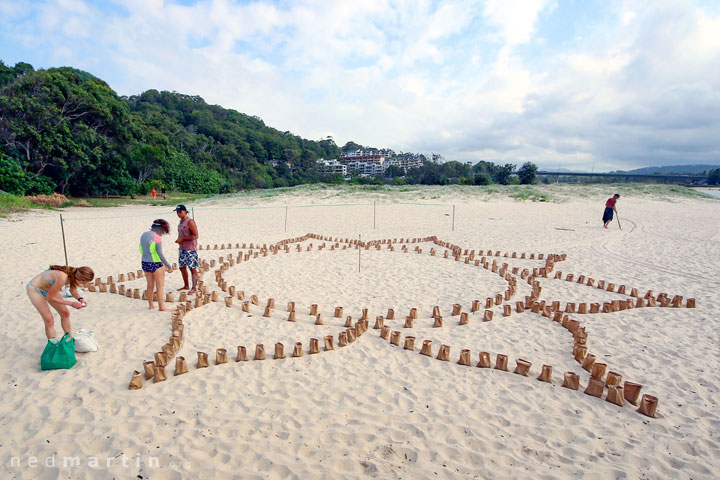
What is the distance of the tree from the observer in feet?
143

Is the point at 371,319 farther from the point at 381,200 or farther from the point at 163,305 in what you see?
the point at 381,200

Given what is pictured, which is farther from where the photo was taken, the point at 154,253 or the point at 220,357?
the point at 154,253

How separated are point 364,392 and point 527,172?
46.1 metres

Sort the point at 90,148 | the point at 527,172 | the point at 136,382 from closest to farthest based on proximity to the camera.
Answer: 1. the point at 136,382
2. the point at 90,148
3. the point at 527,172

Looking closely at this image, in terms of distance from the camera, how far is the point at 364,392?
393cm

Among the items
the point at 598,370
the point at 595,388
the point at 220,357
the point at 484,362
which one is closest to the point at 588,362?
the point at 598,370

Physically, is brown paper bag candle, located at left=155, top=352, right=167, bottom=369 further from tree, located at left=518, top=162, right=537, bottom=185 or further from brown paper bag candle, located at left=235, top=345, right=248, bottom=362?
tree, located at left=518, top=162, right=537, bottom=185

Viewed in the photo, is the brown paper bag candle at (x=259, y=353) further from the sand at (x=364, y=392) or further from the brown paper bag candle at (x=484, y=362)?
the brown paper bag candle at (x=484, y=362)

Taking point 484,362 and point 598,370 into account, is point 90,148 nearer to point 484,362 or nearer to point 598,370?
point 484,362

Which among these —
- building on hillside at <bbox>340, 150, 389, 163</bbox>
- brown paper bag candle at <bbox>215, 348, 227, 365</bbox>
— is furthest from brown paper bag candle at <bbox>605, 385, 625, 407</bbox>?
building on hillside at <bbox>340, 150, 389, 163</bbox>

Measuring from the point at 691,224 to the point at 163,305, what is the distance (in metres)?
21.8

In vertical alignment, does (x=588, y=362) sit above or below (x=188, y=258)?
below

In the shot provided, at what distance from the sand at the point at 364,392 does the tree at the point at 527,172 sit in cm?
3808

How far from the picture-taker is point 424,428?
3.35 meters
